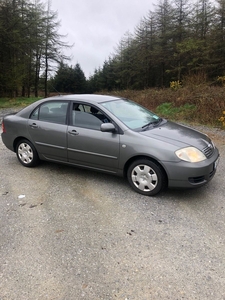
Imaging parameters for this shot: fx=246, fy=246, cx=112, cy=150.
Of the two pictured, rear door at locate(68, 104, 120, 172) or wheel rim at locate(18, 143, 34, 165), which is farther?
wheel rim at locate(18, 143, 34, 165)

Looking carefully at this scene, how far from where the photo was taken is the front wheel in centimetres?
507

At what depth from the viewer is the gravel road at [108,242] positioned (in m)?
2.21

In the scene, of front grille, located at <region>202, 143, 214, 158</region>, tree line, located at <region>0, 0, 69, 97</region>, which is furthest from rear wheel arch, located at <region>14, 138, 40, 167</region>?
tree line, located at <region>0, 0, 69, 97</region>

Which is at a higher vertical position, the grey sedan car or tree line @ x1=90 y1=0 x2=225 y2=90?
tree line @ x1=90 y1=0 x2=225 y2=90

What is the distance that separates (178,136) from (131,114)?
1.02 metres

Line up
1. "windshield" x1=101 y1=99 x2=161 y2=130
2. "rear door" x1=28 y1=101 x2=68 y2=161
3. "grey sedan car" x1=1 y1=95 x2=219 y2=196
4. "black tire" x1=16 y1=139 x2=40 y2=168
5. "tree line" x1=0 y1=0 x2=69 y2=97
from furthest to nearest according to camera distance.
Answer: "tree line" x1=0 y1=0 x2=69 y2=97 < "black tire" x1=16 y1=139 x2=40 y2=168 < "rear door" x1=28 y1=101 x2=68 y2=161 < "windshield" x1=101 y1=99 x2=161 y2=130 < "grey sedan car" x1=1 y1=95 x2=219 y2=196

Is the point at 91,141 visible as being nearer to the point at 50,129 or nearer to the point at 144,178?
the point at 50,129

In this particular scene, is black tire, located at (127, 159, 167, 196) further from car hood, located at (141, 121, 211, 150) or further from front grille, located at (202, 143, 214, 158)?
front grille, located at (202, 143, 214, 158)

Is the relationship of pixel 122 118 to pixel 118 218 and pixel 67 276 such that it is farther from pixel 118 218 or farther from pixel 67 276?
pixel 67 276

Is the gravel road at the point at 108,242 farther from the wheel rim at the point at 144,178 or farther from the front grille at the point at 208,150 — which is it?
the front grille at the point at 208,150

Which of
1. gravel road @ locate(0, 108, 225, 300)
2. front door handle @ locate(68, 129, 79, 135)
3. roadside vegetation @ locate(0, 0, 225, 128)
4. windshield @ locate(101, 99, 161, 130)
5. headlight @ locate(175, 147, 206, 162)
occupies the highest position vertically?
roadside vegetation @ locate(0, 0, 225, 128)

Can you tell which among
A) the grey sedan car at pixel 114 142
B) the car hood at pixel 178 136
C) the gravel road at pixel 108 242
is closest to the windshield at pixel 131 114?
the grey sedan car at pixel 114 142

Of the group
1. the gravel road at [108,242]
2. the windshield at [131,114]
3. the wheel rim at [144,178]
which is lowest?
the gravel road at [108,242]

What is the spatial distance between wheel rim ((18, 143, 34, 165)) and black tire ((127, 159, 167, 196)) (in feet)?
7.43
